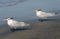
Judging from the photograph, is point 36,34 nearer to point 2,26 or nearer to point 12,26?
point 12,26

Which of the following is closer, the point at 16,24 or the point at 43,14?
the point at 16,24

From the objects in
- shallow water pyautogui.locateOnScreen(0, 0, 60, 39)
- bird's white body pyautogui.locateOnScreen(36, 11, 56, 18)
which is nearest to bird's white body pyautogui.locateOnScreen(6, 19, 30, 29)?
shallow water pyautogui.locateOnScreen(0, 0, 60, 39)

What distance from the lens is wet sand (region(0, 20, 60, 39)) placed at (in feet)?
32.1

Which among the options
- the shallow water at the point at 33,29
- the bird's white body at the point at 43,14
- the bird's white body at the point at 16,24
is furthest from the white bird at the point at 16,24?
the bird's white body at the point at 43,14

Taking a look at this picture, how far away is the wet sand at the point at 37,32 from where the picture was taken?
9770 mm

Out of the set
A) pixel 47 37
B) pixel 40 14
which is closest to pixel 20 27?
pixel 47 37

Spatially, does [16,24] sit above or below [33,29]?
above

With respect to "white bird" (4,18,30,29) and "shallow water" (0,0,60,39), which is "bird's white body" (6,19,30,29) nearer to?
"white bird" (4,18,30,29)

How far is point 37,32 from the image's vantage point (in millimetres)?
10453

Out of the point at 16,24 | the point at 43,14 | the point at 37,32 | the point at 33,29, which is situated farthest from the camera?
the point at 43,14

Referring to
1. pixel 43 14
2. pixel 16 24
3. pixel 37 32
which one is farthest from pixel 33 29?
pixel 43 14

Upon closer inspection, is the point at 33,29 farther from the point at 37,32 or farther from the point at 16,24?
the point at 16,24

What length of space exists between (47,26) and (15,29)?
1.77 m

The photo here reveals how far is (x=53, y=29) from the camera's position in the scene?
10.8 metres
